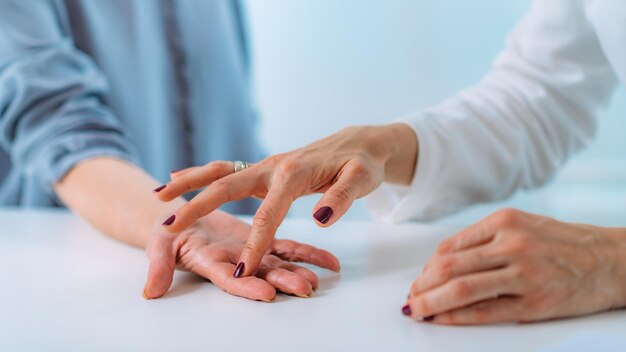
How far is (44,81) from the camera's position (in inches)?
51.9

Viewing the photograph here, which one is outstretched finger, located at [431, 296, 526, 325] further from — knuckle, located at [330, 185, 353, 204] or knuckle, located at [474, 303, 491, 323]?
knuckle, located at [330, 185, 353, 204]

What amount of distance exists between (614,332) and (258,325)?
1.13 ft

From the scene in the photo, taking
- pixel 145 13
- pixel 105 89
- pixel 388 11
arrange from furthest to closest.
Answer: pixel 388 11
pixel 145 13
pixel 105 89

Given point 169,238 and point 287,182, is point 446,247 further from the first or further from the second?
point 169,238

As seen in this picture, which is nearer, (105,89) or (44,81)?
(44,81)

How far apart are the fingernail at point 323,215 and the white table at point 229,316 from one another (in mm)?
84

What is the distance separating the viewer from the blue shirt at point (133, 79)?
133 cm

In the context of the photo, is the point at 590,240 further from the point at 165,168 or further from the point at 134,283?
the point at 165,168

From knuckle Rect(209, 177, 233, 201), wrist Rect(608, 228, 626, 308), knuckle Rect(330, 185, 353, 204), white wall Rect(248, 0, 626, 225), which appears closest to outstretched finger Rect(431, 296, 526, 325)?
wrist Rect(608, 228, 626, 308)

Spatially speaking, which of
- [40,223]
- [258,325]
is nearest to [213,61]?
[40,223]

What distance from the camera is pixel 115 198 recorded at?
43.3 inches

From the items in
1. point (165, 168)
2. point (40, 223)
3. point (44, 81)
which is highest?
point (44, 81)

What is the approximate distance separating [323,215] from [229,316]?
0.17 m

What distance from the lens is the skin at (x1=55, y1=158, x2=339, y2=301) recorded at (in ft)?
2.54
